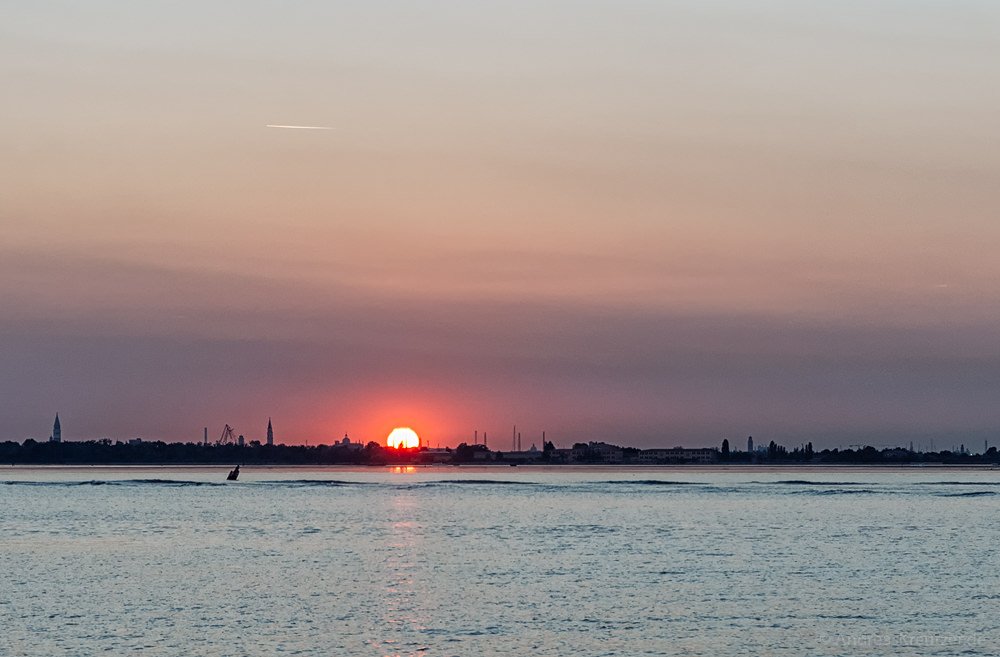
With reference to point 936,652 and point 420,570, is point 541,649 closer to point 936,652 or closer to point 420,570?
point 936,652

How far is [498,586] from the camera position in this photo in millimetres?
65125

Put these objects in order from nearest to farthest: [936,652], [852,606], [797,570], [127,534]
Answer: [936,652] < [852,606] < [797,570] < [127,534]

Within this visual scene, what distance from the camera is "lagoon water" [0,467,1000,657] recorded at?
160ft

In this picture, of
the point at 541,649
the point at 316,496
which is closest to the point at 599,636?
the point at 541,649

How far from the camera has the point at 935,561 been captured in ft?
258

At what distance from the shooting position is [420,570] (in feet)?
242

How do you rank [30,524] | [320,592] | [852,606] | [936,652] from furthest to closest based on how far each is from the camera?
[30,524] → [320,592] → [852,606] → [936,652]

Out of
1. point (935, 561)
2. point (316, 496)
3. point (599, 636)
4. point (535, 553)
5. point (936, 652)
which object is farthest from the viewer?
point (316, 496)

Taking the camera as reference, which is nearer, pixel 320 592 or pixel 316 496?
pixel 320 592

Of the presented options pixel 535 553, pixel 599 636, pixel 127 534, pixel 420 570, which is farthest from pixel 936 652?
pixel 127 534

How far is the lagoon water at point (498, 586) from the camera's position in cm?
4872

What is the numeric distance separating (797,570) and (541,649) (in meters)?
29.5

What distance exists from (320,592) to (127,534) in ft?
138

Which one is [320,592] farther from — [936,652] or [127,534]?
[127,534]
